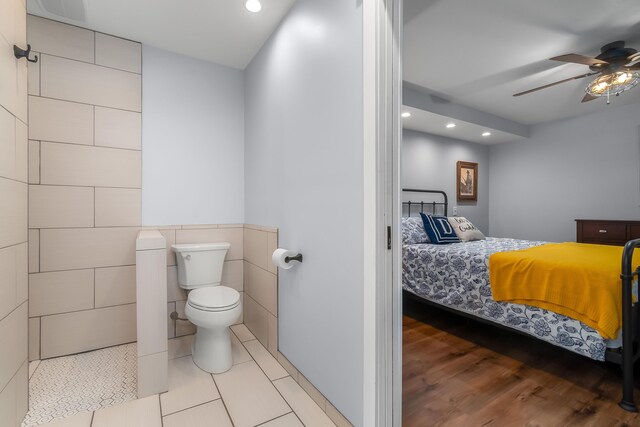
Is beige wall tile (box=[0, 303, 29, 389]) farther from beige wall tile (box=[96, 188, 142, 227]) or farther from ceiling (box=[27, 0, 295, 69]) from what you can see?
ceiling (box=[27, 0, 295, 69])

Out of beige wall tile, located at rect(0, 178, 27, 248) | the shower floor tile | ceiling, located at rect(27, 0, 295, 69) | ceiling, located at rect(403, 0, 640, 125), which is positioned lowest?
the shower floor tile

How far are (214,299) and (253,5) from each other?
6.22 feet

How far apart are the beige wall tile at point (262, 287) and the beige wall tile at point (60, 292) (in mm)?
1139

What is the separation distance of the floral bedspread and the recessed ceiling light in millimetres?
2428

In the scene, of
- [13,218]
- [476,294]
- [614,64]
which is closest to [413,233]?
[476,294]

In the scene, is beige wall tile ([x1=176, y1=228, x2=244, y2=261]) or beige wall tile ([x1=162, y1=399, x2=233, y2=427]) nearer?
beige wall tile ([x1=162, y1=399, x2=233, y2=427])

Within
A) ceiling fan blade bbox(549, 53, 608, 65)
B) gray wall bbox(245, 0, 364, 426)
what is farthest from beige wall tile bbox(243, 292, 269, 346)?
ceiling fan blade bbox(549, 53, 608, 65)

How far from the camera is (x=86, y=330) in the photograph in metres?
2.15

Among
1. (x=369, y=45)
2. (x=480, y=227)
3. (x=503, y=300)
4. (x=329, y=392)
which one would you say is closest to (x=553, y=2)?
(x=369, y=45)

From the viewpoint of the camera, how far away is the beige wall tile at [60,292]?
2.00m

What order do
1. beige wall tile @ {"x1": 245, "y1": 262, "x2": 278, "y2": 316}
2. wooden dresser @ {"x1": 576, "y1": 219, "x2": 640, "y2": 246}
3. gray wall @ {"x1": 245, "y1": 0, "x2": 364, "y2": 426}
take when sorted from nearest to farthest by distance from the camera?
gray wall @ {"x1": 245, "y1": 0, "x2": 364, "y2": 426}
beige wall tile @ {"x1": 245, "y1": 262, "x2": 278, "y2": 316}
wooden dresser @ {"x1": 576, "y1": 219, "x2": 640, "y2": 246}

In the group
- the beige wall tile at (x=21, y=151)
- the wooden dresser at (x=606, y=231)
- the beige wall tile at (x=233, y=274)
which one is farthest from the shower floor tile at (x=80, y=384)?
the wooden dresser at (x=606, y=231)

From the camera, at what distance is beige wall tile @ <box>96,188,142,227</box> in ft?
7.16

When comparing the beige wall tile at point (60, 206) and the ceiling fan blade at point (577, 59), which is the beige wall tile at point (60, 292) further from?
the ceiling fan blade at point (577, 59)
